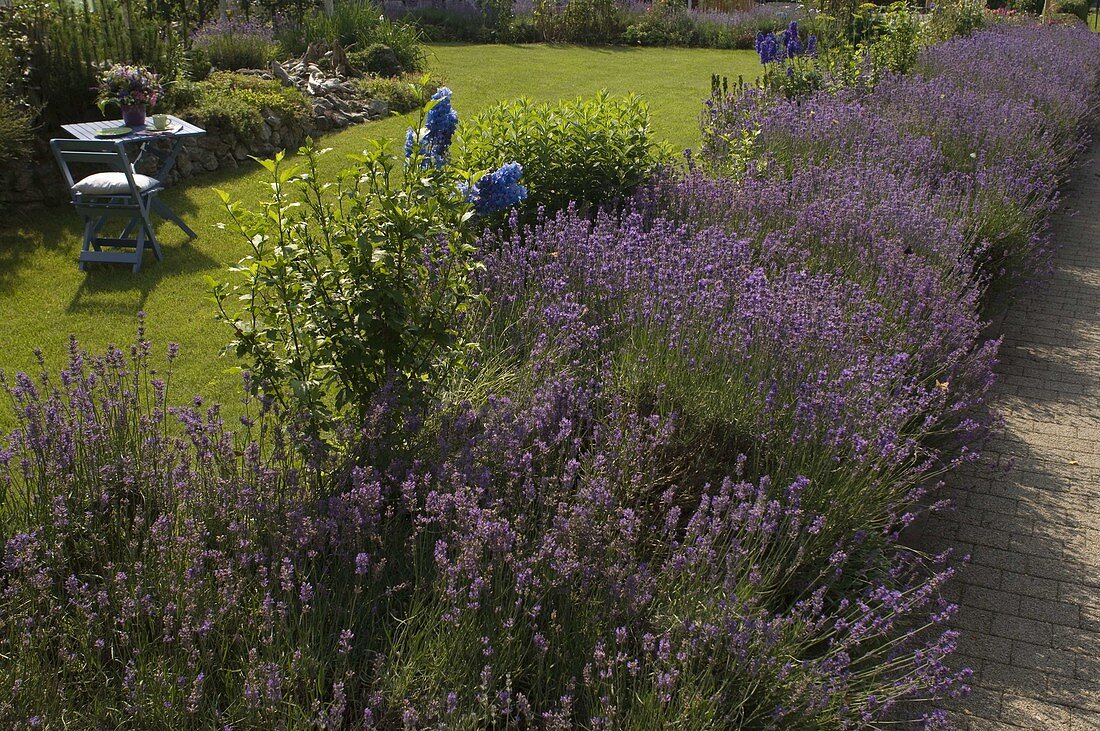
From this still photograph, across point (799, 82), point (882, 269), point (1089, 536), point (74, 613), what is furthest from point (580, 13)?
point (74, 613)

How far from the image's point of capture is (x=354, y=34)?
14.2 metres

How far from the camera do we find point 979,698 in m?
3.15

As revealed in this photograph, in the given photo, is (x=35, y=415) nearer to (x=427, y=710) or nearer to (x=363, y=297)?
(x=363, y=297)

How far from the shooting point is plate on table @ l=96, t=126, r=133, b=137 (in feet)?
24.4

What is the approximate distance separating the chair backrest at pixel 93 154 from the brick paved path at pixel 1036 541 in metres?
5.85

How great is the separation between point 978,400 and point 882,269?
931mm

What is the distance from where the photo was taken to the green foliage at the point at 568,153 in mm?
5906

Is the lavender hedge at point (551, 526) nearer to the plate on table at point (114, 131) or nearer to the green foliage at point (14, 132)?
the green foliage at point (14, 132)

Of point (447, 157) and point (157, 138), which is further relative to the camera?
point (157, 138)

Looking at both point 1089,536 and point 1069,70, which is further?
point 1069,70

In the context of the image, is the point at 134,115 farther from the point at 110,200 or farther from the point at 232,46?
the point at 232,46

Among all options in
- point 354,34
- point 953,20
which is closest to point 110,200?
point 354,34

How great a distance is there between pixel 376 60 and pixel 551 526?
12073 mm

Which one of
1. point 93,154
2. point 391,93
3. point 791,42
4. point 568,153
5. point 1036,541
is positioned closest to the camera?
point 1036,541
